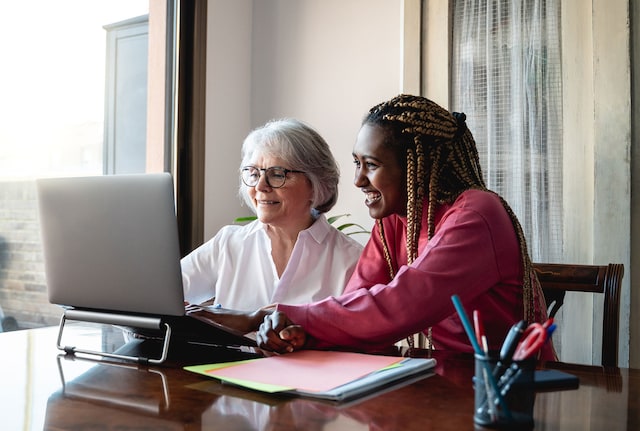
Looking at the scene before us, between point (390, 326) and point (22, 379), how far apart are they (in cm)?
60

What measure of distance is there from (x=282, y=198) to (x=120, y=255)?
817mm

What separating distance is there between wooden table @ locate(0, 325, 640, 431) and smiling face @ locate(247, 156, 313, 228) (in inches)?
34.5

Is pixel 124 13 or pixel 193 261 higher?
pixel 124 13

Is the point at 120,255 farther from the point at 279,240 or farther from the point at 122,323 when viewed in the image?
the point at 279,240

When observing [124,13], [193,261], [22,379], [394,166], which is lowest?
[22,379]

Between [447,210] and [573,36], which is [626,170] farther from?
[447,210]

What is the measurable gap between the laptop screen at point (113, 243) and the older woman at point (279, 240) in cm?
68

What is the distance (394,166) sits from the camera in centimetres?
141

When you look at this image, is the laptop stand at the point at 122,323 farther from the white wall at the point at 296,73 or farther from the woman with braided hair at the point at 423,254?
the white wall at the point at 296,73

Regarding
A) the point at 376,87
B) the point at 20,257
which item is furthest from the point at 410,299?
the point at 376,87

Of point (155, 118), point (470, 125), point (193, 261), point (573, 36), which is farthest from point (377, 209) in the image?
point (155, 118)

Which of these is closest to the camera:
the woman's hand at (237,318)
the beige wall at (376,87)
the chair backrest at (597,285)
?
the woman's hand at (237,318)

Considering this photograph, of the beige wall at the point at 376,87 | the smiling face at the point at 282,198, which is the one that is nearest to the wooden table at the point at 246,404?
the smiling face at the point at 282,198

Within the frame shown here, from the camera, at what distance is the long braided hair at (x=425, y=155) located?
1.39 m
